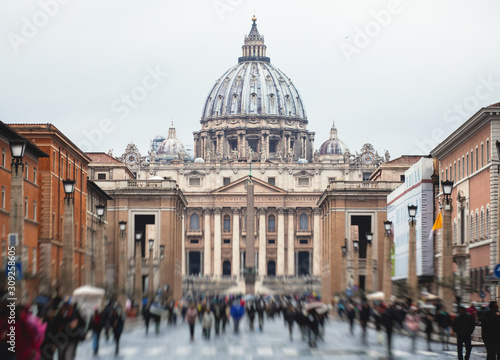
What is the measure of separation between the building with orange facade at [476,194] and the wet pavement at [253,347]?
13.4m

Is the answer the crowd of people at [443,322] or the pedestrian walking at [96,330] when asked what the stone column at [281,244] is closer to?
the crowd of people at [443,322]

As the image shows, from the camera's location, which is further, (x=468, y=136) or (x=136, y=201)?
(x=136, y=201)

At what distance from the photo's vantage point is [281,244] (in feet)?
569

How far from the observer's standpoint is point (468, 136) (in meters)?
69.7

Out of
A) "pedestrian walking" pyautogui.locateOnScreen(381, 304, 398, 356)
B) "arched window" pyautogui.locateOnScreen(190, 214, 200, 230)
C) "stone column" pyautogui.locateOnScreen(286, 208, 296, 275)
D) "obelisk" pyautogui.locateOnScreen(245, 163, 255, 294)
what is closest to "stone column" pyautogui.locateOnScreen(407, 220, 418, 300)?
"pedestrian walking" pyautogui.locateOnScreen(381, 304, 398, 356)

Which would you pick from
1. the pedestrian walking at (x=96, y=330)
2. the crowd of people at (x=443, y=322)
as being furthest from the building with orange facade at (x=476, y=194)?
the pedestrian walking at (x=96, y=330)

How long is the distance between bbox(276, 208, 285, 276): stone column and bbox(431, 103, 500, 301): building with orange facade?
95288mm

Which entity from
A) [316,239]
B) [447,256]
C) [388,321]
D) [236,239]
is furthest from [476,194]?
[236,239]

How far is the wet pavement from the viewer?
36125mm

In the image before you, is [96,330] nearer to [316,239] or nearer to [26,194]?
[26,194]

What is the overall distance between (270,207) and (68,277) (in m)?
133

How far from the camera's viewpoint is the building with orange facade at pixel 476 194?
62062mm

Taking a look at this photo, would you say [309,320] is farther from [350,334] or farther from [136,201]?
[136,201]

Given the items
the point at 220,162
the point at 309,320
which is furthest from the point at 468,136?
the point at 220,162
